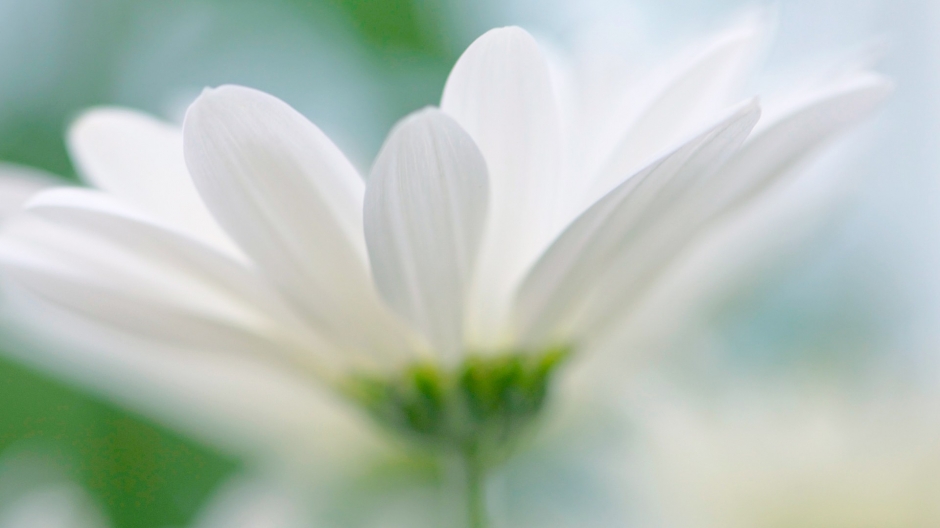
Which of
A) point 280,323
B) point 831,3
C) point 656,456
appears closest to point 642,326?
point 656,456

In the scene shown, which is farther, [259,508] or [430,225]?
[259,508]

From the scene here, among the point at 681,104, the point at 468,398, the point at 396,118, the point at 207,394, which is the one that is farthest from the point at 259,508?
the point at 396,118

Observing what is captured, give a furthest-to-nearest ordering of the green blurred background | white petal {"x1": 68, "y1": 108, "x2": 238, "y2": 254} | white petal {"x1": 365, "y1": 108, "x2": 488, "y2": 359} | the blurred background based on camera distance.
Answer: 1. the green blurred background
2. the blurred background
3. white petal {"x1": 68, "y1": 108, "x2": 238, "y2": 254}
4. white petal {"x1": 365, "y1": 108, "x2": 488, "y2": 359}

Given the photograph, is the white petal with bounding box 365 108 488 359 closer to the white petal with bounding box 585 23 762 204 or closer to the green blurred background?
the white petal with bounding box 585 23 762 204

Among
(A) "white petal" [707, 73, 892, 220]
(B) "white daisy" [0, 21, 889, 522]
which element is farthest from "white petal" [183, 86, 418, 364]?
(A) "white petal" [707, 73, 892, 220]

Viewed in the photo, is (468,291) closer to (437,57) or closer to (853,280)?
(853,280)

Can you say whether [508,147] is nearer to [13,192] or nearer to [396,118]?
[13,192]
